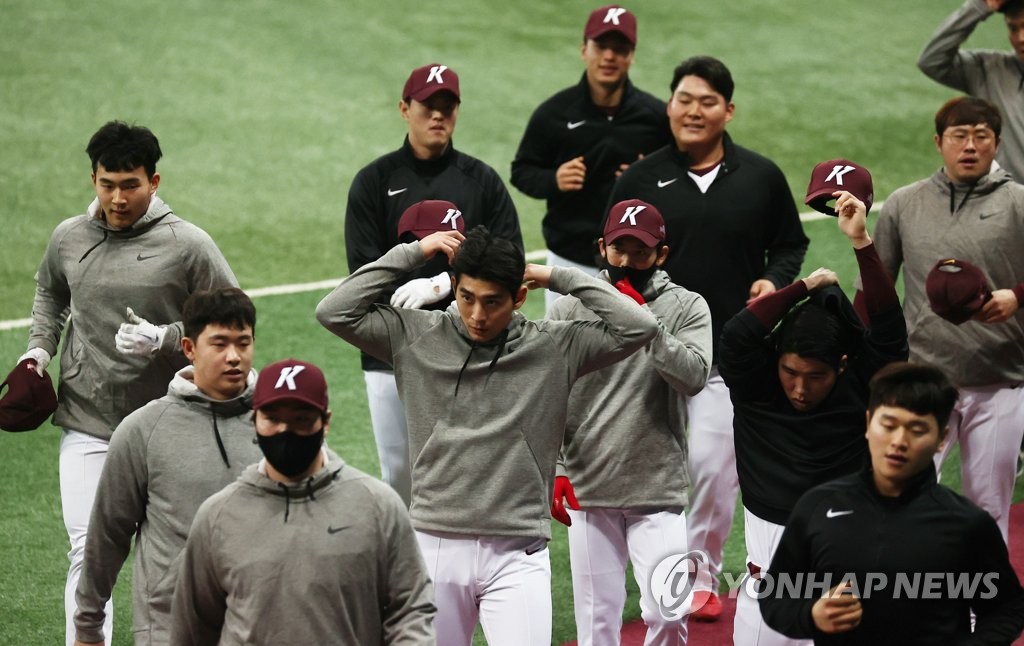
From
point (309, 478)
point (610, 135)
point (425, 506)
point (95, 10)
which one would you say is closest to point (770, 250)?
point (610, 135)

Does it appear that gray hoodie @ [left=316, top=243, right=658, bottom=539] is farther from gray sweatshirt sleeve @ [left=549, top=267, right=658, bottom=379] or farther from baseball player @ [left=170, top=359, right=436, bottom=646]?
baseball player @ [left=170, top=359, right=436, bottom=646]

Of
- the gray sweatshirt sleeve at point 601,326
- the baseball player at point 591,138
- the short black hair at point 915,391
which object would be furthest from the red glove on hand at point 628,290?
the baseball player at point 591,138

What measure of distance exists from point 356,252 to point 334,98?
6886 millimetres

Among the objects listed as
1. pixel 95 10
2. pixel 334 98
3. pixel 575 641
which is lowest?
pixel 575 641

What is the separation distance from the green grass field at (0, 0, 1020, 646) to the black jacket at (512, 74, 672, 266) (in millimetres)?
2010

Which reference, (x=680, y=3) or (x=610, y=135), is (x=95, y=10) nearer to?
(x=680, y=3)

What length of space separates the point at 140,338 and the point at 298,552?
1.68 m

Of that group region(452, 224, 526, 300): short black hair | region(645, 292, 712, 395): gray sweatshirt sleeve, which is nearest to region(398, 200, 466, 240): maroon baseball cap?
region(452, 224, 526, 300): short black hair

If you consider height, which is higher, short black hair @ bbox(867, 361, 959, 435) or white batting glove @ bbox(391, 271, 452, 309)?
white batting glove @ bbox(391, 271, 452, 309)

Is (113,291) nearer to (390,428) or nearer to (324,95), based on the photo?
(390,428)

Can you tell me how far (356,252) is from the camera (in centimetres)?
635

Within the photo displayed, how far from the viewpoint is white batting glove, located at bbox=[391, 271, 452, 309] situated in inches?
201

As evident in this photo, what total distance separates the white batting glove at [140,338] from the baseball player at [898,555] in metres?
2.29

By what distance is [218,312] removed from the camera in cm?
456
